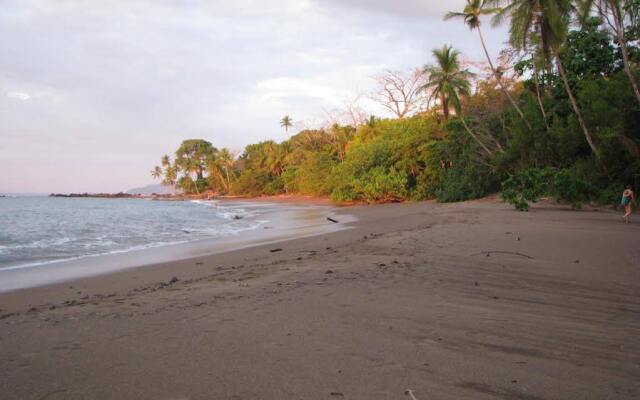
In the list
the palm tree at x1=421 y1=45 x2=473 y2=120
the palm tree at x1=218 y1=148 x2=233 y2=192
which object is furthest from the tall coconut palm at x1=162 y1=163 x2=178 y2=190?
the palm tree at x1=421 y1=45 x2=473 y2=120

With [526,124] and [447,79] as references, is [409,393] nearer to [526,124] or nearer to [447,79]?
[526,124]

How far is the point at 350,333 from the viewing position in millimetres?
3178

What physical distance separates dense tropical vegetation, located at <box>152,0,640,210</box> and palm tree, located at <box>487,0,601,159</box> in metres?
0.04

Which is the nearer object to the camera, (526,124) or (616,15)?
(616,15)

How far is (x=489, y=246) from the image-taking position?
7273mm

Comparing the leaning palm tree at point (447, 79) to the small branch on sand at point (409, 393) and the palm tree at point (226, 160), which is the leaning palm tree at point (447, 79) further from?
the palm tree at point (226, 160)

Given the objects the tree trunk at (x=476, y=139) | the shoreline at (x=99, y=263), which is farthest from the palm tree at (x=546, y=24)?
the shoreline at (x=99, y=263)

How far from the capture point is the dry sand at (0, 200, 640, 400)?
2.33m

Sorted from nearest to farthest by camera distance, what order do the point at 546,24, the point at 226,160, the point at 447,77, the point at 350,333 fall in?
the point at 350,333
the point at 546,24
the point at 447,77
the point at 226,160

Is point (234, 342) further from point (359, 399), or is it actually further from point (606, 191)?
point (606, 191)

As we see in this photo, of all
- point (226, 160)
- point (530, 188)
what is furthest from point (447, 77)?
point (226, 160)

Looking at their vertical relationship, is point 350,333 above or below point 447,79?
below

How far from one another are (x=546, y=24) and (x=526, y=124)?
4255mm

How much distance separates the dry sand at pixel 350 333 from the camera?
2.33 meters
